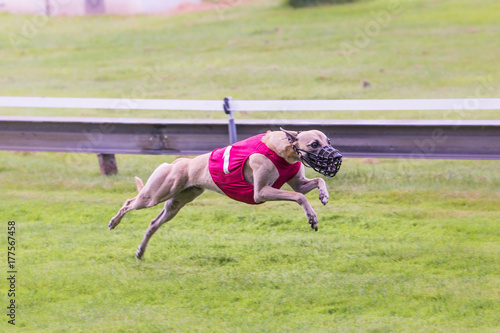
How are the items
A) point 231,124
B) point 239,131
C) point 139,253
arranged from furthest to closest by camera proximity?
point 239,131 → point 231,124 → point 139,253

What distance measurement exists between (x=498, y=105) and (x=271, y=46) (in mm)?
10627

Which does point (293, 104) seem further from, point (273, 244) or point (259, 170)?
point (259, 170)

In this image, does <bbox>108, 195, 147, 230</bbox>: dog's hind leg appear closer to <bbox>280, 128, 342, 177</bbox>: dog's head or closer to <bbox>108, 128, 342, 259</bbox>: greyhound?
<bbox>108, 128, 342, 259</bbox>: greyhound

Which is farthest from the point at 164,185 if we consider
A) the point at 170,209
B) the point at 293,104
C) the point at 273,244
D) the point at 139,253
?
the point at 293,104

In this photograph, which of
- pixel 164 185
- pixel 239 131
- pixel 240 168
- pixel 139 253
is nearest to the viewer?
pixel 240 168

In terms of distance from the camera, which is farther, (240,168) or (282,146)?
(240,168)

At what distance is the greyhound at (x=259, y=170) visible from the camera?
5.36 m

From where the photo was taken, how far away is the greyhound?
5.36 m

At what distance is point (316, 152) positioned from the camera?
209 inches

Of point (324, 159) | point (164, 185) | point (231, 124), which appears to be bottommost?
point (164, 185)

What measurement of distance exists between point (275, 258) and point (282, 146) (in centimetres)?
152

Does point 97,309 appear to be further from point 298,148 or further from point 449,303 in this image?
point 449,303

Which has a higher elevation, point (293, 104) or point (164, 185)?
point (293, 104)

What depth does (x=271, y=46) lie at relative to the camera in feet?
58.5
